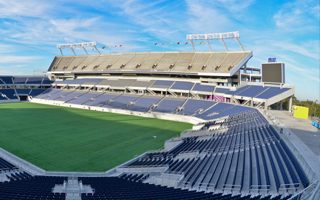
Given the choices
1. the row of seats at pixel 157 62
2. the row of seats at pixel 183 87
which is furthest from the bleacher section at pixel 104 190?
the row of seats at pixel 157 62

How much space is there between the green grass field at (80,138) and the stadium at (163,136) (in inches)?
3.6

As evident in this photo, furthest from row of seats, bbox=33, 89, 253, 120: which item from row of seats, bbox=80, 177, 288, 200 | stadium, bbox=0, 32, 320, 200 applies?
row of seats, bbox=80, 177, 288, 200

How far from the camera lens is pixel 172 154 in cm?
2059

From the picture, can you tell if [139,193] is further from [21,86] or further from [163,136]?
[21,86]

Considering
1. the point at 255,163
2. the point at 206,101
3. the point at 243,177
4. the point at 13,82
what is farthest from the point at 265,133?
the point at 13,82

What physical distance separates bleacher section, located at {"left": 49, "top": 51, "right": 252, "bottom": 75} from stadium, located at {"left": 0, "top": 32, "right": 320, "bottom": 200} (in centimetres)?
24

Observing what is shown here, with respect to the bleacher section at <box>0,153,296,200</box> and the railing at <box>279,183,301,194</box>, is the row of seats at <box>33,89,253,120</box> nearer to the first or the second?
the bleacher section at <box>0,153,296,200</box>

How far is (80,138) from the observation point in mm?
27203

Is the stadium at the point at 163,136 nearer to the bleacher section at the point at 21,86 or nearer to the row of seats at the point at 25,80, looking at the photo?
the bleacher section at the point at 21,86

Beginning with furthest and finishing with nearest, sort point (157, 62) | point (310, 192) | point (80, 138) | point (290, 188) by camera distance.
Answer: point (157, 62) → point (80, 138) → point (290, 188) → point (310, 192)

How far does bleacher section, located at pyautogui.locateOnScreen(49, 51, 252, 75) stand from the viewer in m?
48.0

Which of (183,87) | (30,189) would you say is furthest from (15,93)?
(30,189)

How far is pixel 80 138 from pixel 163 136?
7980 millimetres

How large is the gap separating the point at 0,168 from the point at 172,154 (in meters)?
10.9
